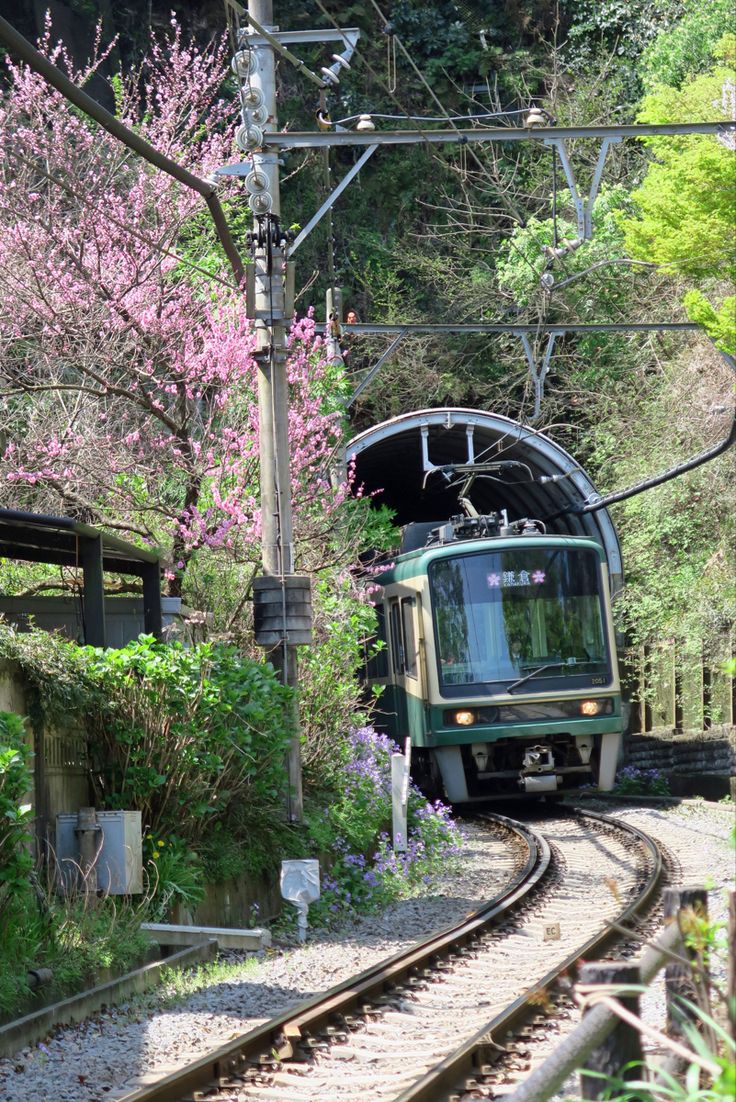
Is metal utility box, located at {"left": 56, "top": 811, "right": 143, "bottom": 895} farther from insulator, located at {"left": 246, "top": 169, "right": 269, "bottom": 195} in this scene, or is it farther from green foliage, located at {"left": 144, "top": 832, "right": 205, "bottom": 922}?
insulator, located at {"left": 246, "top": 169, "right": 269, "bottom": 195}

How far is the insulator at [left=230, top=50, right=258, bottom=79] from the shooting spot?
11648 millimetres

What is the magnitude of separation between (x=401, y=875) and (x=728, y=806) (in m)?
6.07

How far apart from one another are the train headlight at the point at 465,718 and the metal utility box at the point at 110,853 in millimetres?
7859

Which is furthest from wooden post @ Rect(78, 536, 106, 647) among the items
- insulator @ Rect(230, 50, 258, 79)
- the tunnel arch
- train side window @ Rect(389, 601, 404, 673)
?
the tunnel arch

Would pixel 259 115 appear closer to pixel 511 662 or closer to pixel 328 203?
pixel 328 203

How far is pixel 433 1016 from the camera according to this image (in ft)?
23.4

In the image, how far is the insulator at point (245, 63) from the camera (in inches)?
459

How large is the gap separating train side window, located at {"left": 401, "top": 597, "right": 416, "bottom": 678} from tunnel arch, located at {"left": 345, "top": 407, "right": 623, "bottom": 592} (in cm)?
173

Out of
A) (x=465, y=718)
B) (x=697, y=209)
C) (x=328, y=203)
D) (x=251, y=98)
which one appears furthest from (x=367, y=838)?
(x=697, y=209)

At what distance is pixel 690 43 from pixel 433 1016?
24.0 metres

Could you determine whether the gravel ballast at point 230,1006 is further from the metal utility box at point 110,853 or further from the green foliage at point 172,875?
the metal utility box at point 110,853

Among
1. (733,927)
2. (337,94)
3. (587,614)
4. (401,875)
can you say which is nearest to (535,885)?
(401,875)

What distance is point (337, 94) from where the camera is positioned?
32062 mm

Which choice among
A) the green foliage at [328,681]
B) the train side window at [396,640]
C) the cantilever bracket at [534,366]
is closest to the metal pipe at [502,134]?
the cantilever bracket at [534,366]
